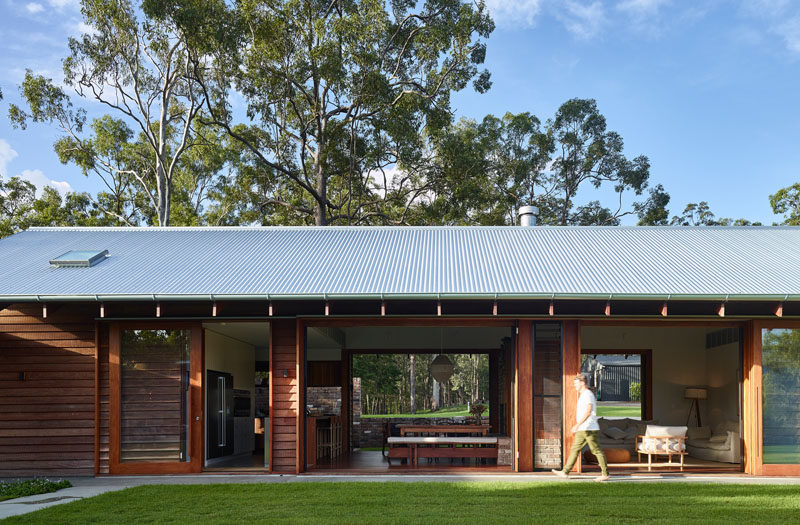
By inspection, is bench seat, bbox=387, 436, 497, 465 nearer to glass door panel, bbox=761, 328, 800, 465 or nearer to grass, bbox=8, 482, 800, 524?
grass, bbox=8, 482, 800, 524

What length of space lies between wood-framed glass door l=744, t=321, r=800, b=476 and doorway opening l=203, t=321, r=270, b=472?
6919 millimetres

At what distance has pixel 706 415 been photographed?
15070 mm

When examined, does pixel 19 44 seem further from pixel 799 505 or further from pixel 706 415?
pixel 799 505

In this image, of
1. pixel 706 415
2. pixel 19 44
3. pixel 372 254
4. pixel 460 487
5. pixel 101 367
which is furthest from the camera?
pixel 19 44

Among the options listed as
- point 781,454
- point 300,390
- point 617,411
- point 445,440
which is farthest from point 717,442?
point 617,411

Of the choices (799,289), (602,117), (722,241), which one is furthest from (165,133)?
(799,289)

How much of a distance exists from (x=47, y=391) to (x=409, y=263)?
558 centimetres

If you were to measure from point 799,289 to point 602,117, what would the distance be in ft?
73.0

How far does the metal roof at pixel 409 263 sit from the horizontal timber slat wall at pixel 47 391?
0.72 m

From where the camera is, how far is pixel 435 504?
8297 millimetres

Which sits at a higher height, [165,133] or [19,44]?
[19,44]

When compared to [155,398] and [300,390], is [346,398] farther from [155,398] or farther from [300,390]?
[155,398]

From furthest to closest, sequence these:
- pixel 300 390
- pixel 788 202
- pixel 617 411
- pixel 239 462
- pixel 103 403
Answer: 1. pixel 617 411
2. pixel 788 202
3. pixel 239 462
4. pixel 103 403
5. pixel 300 390

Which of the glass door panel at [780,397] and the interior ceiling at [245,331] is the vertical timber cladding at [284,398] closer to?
the interior ceiling at [245,331]
